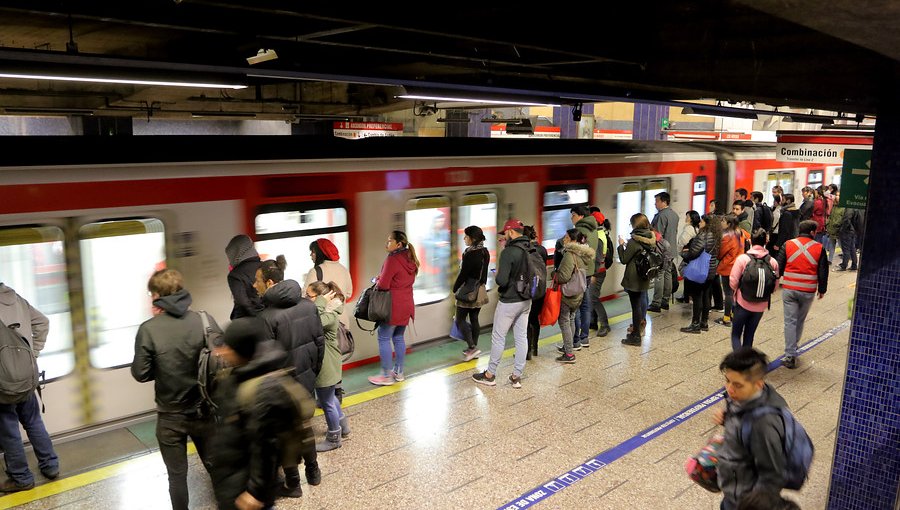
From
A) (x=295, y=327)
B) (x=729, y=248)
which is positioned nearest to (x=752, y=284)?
(x=729, y=248)

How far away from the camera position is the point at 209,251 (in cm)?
549

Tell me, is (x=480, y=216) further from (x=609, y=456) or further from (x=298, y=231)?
(x=609, y=456)

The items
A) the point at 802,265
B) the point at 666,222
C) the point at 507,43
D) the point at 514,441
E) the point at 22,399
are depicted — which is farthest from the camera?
the point at 666,222

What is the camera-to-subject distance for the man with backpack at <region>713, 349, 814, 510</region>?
281cm

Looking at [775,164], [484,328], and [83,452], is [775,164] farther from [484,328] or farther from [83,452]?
[83,452]

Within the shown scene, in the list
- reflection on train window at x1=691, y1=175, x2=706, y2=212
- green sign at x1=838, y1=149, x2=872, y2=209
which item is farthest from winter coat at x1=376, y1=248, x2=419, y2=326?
reflection on train window at x1=691, y1=175, x2=706, y2=212

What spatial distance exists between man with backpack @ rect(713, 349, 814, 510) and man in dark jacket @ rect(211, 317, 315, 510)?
6.31ft

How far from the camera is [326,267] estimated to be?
567 centimetres

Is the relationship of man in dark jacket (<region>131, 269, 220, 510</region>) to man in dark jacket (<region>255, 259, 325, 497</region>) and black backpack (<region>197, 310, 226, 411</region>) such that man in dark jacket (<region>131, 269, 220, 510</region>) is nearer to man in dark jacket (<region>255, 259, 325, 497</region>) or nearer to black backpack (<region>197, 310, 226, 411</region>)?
black backpack (<region>197, 310, 226, 411</region>)

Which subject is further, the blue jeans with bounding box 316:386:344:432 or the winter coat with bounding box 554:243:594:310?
the winter coat with bounding box 554:243:594:310

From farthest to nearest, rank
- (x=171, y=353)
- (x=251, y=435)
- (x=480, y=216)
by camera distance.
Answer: (x=480, y=216), (x=171, y=353), (x=251, y=435)

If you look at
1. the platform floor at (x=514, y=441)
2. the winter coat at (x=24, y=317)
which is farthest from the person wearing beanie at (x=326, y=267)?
the winter coat at (x=24, y=317)

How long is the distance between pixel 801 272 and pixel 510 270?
300 centimetres

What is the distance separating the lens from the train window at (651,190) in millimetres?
10109
